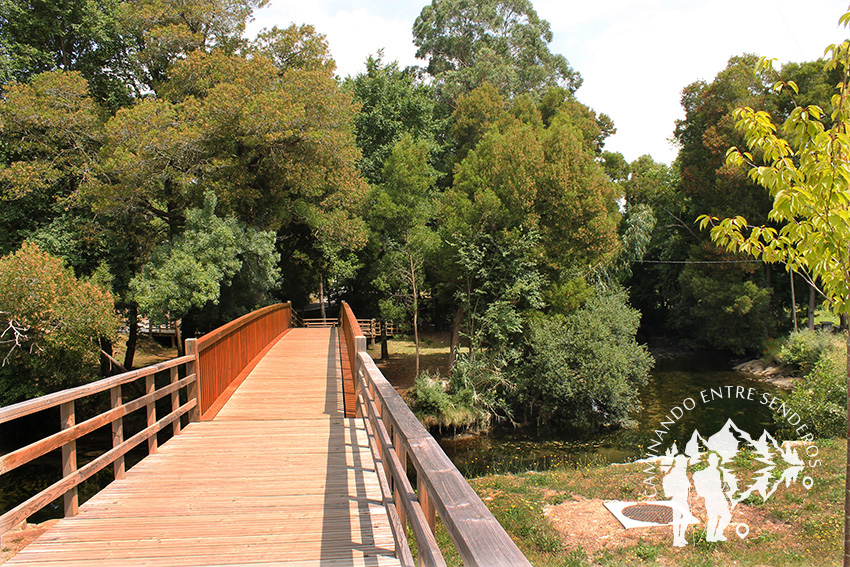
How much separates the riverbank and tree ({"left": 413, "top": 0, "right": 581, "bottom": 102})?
40873 millimetres

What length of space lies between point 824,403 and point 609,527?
9.21 meters

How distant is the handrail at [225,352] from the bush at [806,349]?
20.8 m

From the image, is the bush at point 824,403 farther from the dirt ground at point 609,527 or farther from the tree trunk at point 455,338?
the tree trunk at point 455,338

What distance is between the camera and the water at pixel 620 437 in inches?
663

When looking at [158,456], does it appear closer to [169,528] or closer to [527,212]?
[169,528]

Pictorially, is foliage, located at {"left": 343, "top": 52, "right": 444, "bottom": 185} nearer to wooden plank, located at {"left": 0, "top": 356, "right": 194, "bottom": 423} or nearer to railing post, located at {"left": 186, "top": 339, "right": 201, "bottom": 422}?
railing post, located at {"left": 186, "top": 339, "right": 201, "bottom": 422}

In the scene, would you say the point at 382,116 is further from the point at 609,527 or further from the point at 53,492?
the point at 53,492

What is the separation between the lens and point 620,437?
19.1 metres

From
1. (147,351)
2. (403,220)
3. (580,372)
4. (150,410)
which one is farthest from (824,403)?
(147,351)

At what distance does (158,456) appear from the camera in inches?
226

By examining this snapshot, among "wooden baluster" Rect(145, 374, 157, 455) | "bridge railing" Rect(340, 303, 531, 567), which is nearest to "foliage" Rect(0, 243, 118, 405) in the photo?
"wooden baluster" Rect(145, 374, 157, 455)

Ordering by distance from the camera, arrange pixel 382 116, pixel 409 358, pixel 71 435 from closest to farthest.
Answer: pixel 71 435
pixel 409 358
pixel 382 116

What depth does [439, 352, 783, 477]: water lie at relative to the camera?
55.2 feet

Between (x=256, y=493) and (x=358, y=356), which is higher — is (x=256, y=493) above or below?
below
